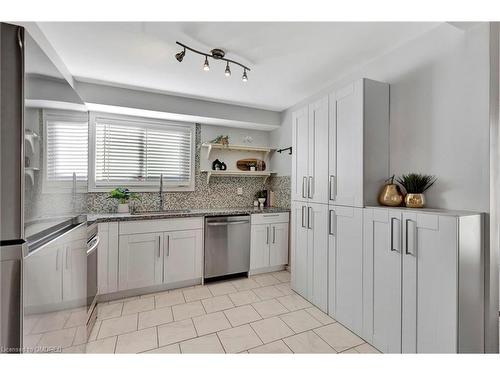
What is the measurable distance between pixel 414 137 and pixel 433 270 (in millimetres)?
1097

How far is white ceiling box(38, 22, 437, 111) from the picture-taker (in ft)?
6.15

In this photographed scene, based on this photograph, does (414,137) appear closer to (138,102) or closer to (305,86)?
(305,86)

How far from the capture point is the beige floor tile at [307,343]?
1.89 meters

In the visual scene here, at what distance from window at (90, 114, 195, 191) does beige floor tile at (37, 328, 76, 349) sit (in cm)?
225

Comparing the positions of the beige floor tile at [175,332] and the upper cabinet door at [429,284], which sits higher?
the upper cabinet door at [429,284]

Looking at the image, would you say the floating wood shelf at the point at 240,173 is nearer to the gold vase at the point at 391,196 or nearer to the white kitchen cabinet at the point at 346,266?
the white kitchen cabinet at the point at 346,266

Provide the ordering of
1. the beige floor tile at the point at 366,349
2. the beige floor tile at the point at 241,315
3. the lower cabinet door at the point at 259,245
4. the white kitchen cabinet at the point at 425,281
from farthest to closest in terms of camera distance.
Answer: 1. the lower cabinet door at the point at 259,245
2. the beige floor tile at the point at 241,315
3. the beige floor tile at the point at 366,349
4. the white kitchen cabinet at the point at 425,281

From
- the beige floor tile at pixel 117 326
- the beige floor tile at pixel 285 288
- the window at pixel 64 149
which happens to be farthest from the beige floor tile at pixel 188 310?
the window at pixel 64 149

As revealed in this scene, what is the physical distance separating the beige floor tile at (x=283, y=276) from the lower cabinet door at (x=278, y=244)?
13 centimetres

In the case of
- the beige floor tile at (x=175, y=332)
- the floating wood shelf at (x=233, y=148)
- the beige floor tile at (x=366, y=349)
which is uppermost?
the floating wood shelf at (x=233, y=148)

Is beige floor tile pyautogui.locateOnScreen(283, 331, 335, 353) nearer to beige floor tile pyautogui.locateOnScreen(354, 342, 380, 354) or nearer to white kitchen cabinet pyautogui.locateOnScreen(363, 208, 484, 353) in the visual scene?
beige floor tile pyautogui.locateOnScreen(354, 342, 380, 354)

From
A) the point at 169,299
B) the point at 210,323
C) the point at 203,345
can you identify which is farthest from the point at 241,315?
the point at 169,299

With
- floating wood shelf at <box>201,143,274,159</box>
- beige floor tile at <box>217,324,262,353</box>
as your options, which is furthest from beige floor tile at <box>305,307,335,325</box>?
floating wood shelf at <box>201,143,274,159</box>

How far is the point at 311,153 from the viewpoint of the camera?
2.68 m
